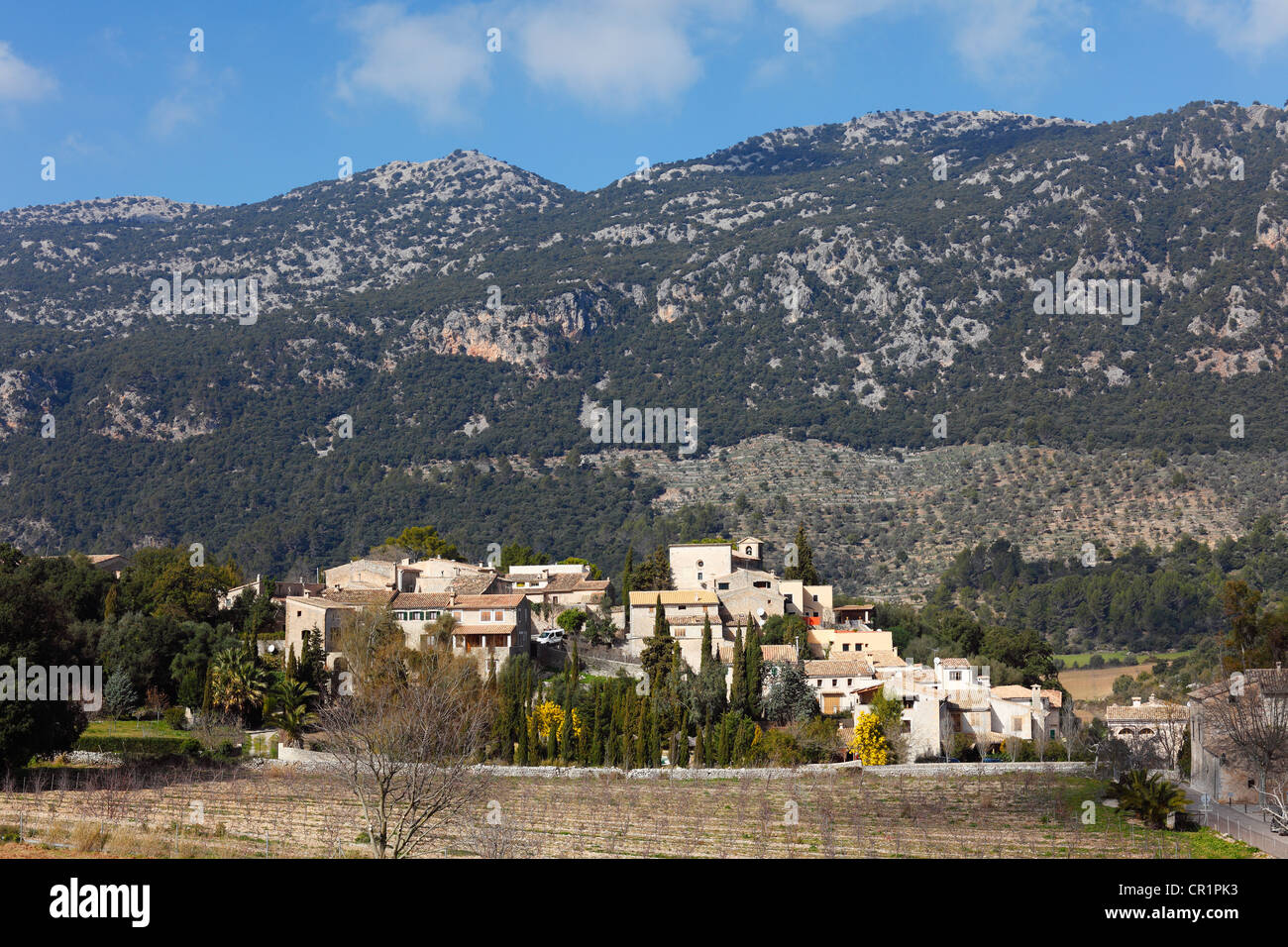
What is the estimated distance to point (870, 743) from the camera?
47250 millimetres

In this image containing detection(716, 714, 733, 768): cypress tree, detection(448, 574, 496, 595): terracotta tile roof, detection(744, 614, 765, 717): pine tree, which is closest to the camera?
detection(716, 714, 733, 768): cypress tree

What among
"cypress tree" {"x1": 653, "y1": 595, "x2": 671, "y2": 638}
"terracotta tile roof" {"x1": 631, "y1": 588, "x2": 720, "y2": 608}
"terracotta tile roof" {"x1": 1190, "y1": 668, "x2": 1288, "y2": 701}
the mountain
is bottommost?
"terracotta tile roof" {"x1": 1190, "y1": 668, "x2": 1288, "y2": 701}

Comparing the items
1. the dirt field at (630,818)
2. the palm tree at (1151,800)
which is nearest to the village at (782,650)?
the palm tree at (1151,800)

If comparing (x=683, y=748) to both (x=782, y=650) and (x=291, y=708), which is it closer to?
(x=782, y=650)

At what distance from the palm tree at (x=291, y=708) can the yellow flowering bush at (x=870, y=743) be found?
64.2 ft

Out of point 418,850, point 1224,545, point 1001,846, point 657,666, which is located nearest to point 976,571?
point 1224,545

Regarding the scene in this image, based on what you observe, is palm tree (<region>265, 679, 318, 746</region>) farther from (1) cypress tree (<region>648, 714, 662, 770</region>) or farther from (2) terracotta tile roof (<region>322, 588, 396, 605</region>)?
(1) cypress tree (<region>648, 714, 662, 770</region>)

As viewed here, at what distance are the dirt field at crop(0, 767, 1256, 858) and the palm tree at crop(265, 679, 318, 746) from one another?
12.1 feet

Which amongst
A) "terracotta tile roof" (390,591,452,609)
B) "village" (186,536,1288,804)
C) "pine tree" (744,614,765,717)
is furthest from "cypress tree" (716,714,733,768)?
"terracotta tile roof" (390,591,452,609)

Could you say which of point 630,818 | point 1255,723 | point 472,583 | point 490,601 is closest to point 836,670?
point 490,601

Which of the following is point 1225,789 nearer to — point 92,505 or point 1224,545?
point 1224,545

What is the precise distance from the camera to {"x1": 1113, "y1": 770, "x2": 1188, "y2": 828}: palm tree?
3525cm

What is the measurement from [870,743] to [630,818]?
14.9m

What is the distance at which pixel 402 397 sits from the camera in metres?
168
